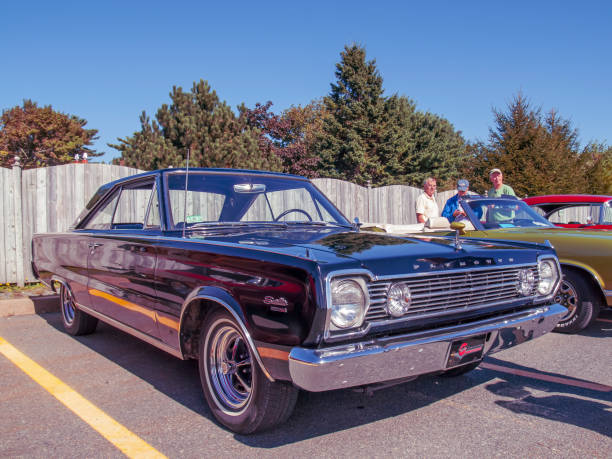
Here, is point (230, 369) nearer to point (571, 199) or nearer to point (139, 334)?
point (139, 334)

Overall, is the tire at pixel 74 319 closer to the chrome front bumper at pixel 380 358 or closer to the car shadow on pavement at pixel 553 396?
the chrome front bumper at pixel 380 358

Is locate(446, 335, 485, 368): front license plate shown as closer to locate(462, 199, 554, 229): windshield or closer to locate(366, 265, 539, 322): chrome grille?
locate(366, 265, 539, 322): chrome grille

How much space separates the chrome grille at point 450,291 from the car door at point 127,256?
5.40 feet

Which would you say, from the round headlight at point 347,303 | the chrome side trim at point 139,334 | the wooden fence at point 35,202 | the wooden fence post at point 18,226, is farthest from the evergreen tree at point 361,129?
the round headlight at point 347,303

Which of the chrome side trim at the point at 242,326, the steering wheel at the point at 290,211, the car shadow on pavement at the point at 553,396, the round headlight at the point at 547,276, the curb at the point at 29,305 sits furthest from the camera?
the curb at the point at 29,305

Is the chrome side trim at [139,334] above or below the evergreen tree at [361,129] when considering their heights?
below

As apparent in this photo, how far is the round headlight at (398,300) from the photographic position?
2.50 meters

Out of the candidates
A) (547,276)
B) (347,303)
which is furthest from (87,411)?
(547,276)

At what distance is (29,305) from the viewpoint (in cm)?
642

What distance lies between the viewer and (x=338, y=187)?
1158 centimetres

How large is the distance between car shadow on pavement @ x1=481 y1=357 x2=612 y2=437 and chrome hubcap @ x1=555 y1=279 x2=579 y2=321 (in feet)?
5.33

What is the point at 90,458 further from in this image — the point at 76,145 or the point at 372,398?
the point at 76,145

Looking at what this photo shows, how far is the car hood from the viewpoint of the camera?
2526 mm

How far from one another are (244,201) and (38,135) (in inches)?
1541
